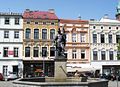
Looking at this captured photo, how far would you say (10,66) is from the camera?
53.5 m

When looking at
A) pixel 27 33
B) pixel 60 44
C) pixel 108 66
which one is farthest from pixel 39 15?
pixel 60 44

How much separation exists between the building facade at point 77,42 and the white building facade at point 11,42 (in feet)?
24.3

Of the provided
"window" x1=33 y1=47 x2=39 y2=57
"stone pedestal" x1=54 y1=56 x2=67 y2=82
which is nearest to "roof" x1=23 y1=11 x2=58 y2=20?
"window" x1=33 y1=47 x2=39 y2=57

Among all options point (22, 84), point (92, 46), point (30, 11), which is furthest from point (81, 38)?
point (22, 84)

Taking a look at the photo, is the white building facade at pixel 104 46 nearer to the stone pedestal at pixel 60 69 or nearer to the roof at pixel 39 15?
the roof at pixel 39 15

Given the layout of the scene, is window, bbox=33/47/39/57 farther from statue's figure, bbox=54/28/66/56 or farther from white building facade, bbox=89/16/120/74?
statue's figure, bbox=54/28/66/56

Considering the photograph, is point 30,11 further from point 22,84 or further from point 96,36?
point 22,84

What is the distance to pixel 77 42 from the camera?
5594 centimetres

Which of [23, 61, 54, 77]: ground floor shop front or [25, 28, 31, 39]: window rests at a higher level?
[25, 28, 31, 39]: window

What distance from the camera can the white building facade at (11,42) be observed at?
53.4 m

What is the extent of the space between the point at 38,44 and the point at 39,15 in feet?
16.6

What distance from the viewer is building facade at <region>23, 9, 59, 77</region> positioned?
176ft

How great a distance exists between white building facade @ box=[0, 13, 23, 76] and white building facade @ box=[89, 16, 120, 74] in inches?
474

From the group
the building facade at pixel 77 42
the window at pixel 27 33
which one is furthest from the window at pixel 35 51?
the building facade at pixel 77 42
